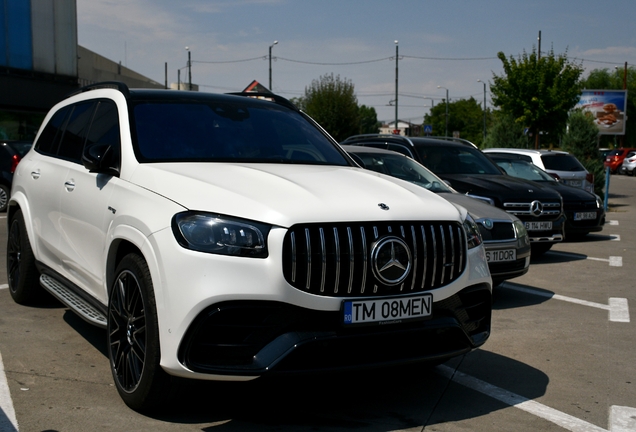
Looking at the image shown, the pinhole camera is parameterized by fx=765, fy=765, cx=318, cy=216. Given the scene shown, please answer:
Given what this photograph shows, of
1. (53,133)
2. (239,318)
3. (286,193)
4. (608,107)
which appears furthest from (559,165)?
(608,107)

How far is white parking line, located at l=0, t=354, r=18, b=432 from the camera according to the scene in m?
3.75

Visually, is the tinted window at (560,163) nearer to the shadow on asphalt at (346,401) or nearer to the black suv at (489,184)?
the black suv at (489,184)

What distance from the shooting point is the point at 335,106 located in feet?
162

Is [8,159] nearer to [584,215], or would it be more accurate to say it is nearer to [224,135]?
[584,215]

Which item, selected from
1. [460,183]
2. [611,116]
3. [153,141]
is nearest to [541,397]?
[153,141]

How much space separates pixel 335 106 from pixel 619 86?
41944 millimetres

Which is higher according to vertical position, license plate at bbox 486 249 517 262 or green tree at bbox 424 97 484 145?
green tree at bbox 424 97 484 145

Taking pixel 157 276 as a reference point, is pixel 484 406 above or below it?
below

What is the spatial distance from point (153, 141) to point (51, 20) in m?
31.5

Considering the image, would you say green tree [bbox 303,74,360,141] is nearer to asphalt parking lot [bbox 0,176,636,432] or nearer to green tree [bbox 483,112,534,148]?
green tree [bbox 483,112,534,148]

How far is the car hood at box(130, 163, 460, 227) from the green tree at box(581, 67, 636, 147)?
235ft

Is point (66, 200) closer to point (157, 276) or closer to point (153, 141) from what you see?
point (153, 141)

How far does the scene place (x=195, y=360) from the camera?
11.5ft

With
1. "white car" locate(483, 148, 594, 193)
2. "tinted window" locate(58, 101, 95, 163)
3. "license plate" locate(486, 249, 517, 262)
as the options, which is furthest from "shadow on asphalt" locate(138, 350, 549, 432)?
"white car" locate(483, 148, 594, 193)
